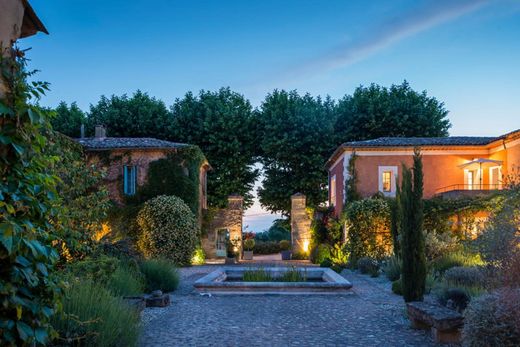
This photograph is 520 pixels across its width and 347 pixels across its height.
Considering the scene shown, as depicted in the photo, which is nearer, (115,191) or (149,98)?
(115,191)

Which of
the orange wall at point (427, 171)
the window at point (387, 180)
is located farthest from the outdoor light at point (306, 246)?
the window at point (387, 180)

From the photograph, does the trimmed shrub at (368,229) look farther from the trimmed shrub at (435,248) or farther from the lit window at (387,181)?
the trimmed shrub at (435,248)

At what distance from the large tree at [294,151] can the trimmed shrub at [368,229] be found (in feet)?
25.5

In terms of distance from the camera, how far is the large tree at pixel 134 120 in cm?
2820

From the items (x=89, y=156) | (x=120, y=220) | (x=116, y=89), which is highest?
(x=116, y=89)

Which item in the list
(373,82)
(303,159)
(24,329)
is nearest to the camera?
(24,329)

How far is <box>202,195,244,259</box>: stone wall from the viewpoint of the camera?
23.1 meters

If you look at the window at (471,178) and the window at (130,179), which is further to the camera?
the window at (471,178)

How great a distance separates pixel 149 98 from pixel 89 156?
10472 millimetres

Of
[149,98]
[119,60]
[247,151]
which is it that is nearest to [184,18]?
[119,60]

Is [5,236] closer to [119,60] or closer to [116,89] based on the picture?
[119,60]

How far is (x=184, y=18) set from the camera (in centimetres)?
1459

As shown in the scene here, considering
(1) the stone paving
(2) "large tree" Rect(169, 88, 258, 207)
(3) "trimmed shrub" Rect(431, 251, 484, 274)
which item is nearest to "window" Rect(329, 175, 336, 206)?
(2) "large tree" Rect(169, 88, 258, 207)

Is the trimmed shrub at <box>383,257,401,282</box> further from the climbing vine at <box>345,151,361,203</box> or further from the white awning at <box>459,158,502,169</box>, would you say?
the white awning at <box>459,158,502,169</box>
